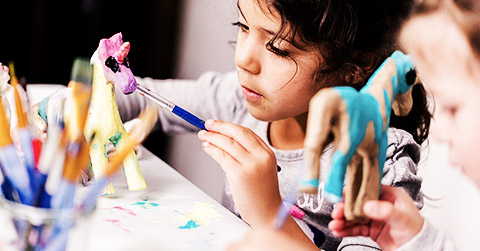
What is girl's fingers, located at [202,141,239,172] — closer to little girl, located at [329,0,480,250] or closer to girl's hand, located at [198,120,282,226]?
girl's hand, located at [198,120,282,226]

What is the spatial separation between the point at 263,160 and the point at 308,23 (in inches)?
6.2

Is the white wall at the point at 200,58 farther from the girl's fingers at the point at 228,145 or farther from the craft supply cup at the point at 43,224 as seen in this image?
the craft supply cup at the point at 43,224

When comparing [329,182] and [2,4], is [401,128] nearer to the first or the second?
[329,182]

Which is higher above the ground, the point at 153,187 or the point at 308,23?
the point at 308,23

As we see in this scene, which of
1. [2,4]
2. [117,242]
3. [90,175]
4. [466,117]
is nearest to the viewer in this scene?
[466,117]

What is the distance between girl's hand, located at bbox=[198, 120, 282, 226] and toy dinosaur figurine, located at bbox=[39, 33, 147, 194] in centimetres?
10

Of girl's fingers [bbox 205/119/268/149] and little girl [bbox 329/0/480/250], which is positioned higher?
little girl [bbox 329/0/480/250]

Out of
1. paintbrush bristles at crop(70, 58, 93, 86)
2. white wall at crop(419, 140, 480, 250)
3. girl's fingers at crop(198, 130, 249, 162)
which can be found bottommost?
white wall at crop(419, 140, 480, 250)

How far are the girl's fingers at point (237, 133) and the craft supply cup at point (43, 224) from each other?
0.19 metres

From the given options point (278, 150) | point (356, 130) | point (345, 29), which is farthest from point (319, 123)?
point (278, 150)

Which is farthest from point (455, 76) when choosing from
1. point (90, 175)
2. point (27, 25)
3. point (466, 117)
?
point (27, 25)

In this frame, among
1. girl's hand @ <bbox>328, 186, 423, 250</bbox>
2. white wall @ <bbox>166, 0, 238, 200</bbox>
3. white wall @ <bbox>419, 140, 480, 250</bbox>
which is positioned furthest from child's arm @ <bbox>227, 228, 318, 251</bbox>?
white wall @ <bbox>166, 0, 238, 200</bbox>

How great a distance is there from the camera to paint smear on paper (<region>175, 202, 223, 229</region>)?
503 mm

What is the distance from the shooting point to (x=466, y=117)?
34 cm
